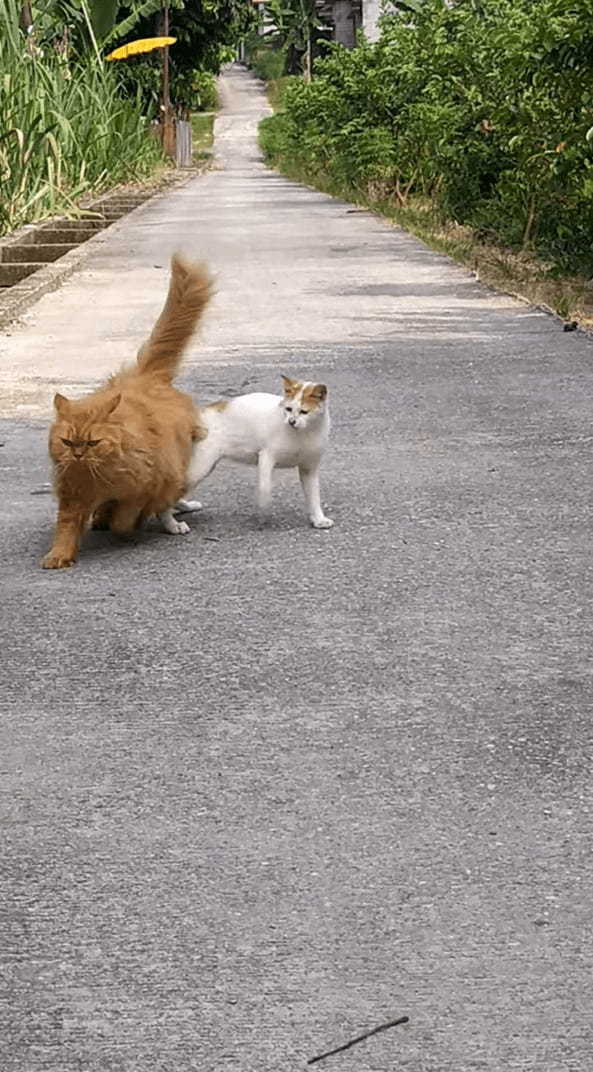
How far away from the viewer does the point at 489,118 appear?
16656 mm

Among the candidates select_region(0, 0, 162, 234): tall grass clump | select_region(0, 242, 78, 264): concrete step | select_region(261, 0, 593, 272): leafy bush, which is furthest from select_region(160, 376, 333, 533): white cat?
select_region(0, 0, 162, 234): tall grass clump

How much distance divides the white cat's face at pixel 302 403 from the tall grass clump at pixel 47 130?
12.5m

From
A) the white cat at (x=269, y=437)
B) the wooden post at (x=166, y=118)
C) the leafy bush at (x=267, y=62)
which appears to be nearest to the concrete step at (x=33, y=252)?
the white cat at (x=269, y=437)

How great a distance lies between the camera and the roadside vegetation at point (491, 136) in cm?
1301

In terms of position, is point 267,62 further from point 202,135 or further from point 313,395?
point 313,395

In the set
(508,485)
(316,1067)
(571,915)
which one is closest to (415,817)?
(571,915)

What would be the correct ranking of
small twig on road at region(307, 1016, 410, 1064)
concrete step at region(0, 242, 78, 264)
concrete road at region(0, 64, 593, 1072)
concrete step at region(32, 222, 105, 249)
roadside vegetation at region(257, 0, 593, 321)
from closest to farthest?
small twig on road at region(307, 1016, 410, 1064), concrete road at region(0, 64, 593, 1072), roadside vegetation at region(257, 0, 593, 321), concrete step at region(0, 242, 78, 264), concrete step at region(32, 222, 105, 249)

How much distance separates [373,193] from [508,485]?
22.5 m

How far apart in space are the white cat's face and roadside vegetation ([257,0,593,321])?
19.2 ft

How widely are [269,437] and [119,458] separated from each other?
651 mm

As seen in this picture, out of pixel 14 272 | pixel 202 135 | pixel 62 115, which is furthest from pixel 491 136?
pixel 202 135

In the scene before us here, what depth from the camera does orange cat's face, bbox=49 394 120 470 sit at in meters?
5.96

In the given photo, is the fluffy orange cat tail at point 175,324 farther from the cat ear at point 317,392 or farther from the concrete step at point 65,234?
the concrete step at point 65,234

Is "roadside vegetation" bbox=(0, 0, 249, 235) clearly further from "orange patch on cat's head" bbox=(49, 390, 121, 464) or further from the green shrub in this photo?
the green shrub
